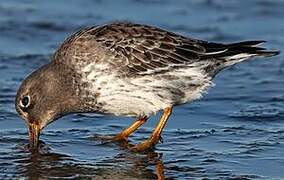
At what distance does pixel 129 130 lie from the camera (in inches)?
456

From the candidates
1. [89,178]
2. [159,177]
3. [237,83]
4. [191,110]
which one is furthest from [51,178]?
[237,83]

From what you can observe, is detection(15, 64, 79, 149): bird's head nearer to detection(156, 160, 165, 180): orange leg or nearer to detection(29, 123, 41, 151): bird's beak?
detection(29, 123, 41, 151): bird's beak

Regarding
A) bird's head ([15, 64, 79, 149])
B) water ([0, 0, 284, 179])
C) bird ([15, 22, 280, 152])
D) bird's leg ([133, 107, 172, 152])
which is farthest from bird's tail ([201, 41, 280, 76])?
bird's head ([15, 64, 79, 149])

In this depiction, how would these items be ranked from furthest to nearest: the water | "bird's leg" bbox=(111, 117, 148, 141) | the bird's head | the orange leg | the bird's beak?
1. "bird's leg" bbox=(111, 117, 148, 141)
2. the bird's head
3. the bird's beak
4. the water
5. the orange leg

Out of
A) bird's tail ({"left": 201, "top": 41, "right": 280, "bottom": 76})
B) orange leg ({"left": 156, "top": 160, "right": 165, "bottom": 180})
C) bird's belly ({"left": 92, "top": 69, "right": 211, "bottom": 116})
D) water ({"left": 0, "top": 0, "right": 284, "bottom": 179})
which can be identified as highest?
bird's tail ({"left": 201, "top": 41, "right": 280, "bottom": 76})

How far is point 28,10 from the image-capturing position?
696 inches

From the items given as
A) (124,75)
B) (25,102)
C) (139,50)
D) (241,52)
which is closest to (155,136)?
(124,75)

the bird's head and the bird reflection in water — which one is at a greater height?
the bird's head

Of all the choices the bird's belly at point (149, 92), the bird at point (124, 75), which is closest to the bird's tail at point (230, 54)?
the bird at point (124, 75)

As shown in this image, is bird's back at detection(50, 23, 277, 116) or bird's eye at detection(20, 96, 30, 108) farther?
bird's eye at detection(20, 96, 30, 108)

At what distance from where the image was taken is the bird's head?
11.1m

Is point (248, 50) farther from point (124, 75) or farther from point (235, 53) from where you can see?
point (124, 75)

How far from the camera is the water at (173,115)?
10.4m

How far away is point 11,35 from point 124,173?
6551 mm
